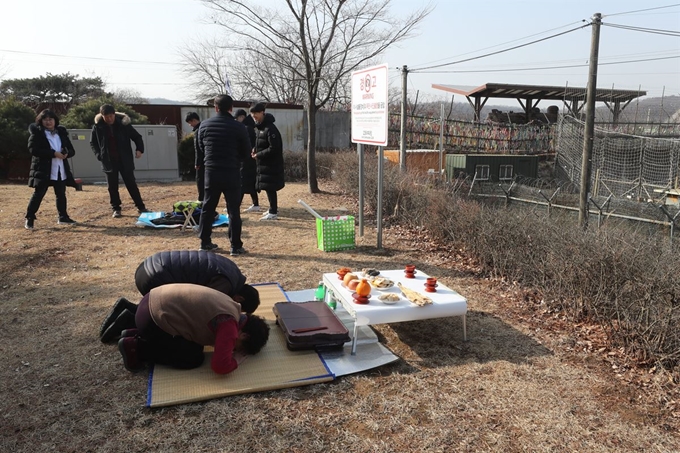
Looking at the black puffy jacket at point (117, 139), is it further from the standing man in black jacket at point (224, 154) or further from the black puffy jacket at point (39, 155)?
the standing man in black jacket at point (224, 154)

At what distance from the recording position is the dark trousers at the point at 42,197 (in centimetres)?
714

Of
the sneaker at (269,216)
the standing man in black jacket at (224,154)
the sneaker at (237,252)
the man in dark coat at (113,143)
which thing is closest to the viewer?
the standing man in black jacket at (224,154)

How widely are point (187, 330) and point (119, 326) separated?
2.65 feet

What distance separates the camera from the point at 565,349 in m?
3.73

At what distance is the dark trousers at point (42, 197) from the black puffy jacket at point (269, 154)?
2.90 metres

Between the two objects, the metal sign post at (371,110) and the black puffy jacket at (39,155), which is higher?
the metal sign post at (371,110)

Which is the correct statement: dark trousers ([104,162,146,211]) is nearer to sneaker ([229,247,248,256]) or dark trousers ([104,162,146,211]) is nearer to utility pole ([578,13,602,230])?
sneaker ([229,247,248,256])

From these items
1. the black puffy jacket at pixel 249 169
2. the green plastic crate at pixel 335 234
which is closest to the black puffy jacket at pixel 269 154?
the black puffy jacket at pixel 249 169

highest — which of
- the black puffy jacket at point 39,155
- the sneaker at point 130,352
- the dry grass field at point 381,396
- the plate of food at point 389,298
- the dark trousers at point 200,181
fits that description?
the black puffy jacket at point 39,155

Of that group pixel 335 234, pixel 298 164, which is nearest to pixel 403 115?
pixel 298 164

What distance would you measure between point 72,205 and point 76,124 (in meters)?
5.86

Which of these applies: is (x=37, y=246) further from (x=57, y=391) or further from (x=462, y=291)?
(x=462, y=291)

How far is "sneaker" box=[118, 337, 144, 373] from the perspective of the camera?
3170 mm

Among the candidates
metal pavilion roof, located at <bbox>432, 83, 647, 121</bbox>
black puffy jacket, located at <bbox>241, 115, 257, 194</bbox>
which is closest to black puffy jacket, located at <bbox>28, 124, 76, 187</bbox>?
black puffy jacket, located at <bbox>241, 115, 257, 194</bbox>
